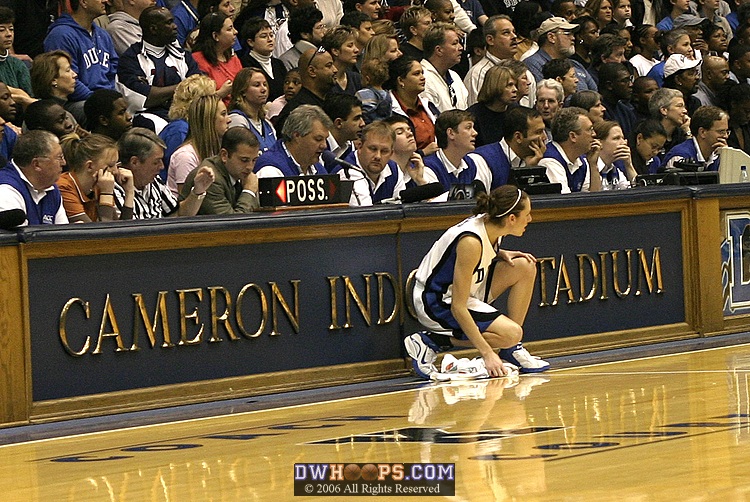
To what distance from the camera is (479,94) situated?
12938mm

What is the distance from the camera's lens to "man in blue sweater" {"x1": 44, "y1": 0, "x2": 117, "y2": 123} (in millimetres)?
11578

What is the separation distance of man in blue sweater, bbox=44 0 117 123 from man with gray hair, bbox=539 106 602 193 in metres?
3.53

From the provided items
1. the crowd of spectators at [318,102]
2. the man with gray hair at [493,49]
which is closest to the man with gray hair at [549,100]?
the crowd of spectators at [318,102]

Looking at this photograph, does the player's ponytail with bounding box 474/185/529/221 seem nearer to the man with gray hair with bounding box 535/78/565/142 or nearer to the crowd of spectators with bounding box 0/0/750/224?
the crowd of spectators with bounding box 0/0/750/224

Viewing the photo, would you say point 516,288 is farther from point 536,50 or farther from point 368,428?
point 536,50

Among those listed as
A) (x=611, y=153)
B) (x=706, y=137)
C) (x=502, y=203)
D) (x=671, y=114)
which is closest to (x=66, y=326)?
(x=502, y=203)

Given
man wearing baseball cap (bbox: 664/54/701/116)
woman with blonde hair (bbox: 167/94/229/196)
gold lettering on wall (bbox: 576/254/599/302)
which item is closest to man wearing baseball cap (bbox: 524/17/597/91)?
man wearing baseball cap (bbox: 664/54/701/116)

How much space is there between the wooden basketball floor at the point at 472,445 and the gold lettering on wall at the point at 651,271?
1891 mm

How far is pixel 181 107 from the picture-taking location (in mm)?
10961

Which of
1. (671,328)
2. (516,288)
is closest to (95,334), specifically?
(516,288)

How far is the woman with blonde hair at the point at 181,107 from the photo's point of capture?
10.8 m

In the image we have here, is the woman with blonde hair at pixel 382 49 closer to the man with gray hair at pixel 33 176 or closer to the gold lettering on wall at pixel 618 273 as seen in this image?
the gold lettering on wall at pixel 618 273

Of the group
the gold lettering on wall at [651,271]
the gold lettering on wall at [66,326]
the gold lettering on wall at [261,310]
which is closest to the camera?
the gold lettering on wall at [66,326]

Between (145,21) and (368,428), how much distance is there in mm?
5477
